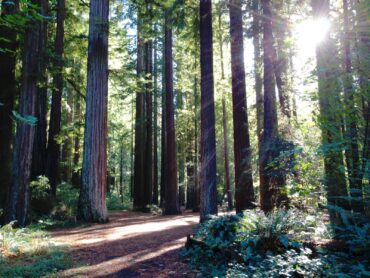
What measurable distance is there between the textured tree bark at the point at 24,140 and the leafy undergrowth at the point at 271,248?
5677 mm

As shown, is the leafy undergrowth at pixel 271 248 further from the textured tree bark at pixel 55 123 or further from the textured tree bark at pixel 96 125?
the textured tree bark at pixel 55 123

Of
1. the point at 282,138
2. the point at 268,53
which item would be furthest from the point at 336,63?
the point at 268,53

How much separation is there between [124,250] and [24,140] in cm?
484

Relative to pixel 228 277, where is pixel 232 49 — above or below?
above

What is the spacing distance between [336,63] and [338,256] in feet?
8.49

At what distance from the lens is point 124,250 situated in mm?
7465

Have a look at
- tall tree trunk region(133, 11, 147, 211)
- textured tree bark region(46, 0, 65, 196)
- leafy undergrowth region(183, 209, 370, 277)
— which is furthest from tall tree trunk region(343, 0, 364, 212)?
tall tree trunk region(133, 11, 147, 211)

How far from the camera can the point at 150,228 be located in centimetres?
1080

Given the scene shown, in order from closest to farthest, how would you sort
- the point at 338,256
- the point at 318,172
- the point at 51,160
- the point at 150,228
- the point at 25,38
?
1. the point at 338,256
2. the point at 318,172
3. the point at 25,38
4. the point at 150,228
5. the point at 51,160

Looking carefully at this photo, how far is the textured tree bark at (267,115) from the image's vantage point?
369 inches

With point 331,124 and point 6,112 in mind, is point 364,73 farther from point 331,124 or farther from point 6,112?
point 6,112

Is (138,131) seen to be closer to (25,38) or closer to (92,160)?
(92,160)

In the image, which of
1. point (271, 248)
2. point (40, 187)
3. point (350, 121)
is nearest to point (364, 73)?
point (350, 121)

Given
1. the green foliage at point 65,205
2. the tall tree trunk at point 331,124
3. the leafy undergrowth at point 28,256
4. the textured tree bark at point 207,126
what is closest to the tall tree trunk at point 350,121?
the tall tree trunk at point 331,124
